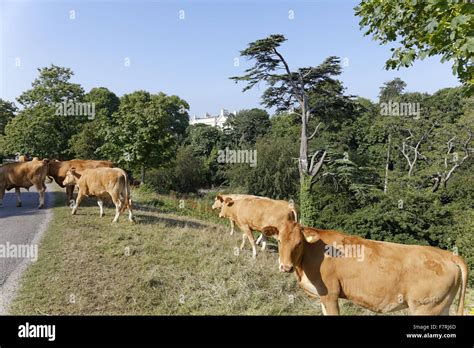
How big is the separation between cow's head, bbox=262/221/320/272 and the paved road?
3915 millimetres

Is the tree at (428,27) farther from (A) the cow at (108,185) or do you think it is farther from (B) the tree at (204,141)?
(B) the tree at (204,141)

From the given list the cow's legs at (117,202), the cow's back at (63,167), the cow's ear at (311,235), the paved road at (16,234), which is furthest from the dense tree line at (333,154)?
the cow's ear at (311,235)

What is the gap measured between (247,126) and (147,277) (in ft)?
154

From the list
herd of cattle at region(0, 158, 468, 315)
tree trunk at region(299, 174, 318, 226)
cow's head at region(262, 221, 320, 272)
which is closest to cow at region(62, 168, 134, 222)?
herd of cattle at region(0, 158, 468, 315)

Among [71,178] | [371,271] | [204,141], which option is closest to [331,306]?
[371,271]

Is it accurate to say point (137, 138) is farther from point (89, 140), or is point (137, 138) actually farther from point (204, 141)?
point (204, 141)

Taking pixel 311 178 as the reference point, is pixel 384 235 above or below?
below

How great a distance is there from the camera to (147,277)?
599 centimetres

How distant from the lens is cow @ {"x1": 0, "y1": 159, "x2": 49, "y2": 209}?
10773mm

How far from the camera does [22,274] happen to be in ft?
19.0

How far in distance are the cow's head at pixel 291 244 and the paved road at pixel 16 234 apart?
3915 mm
